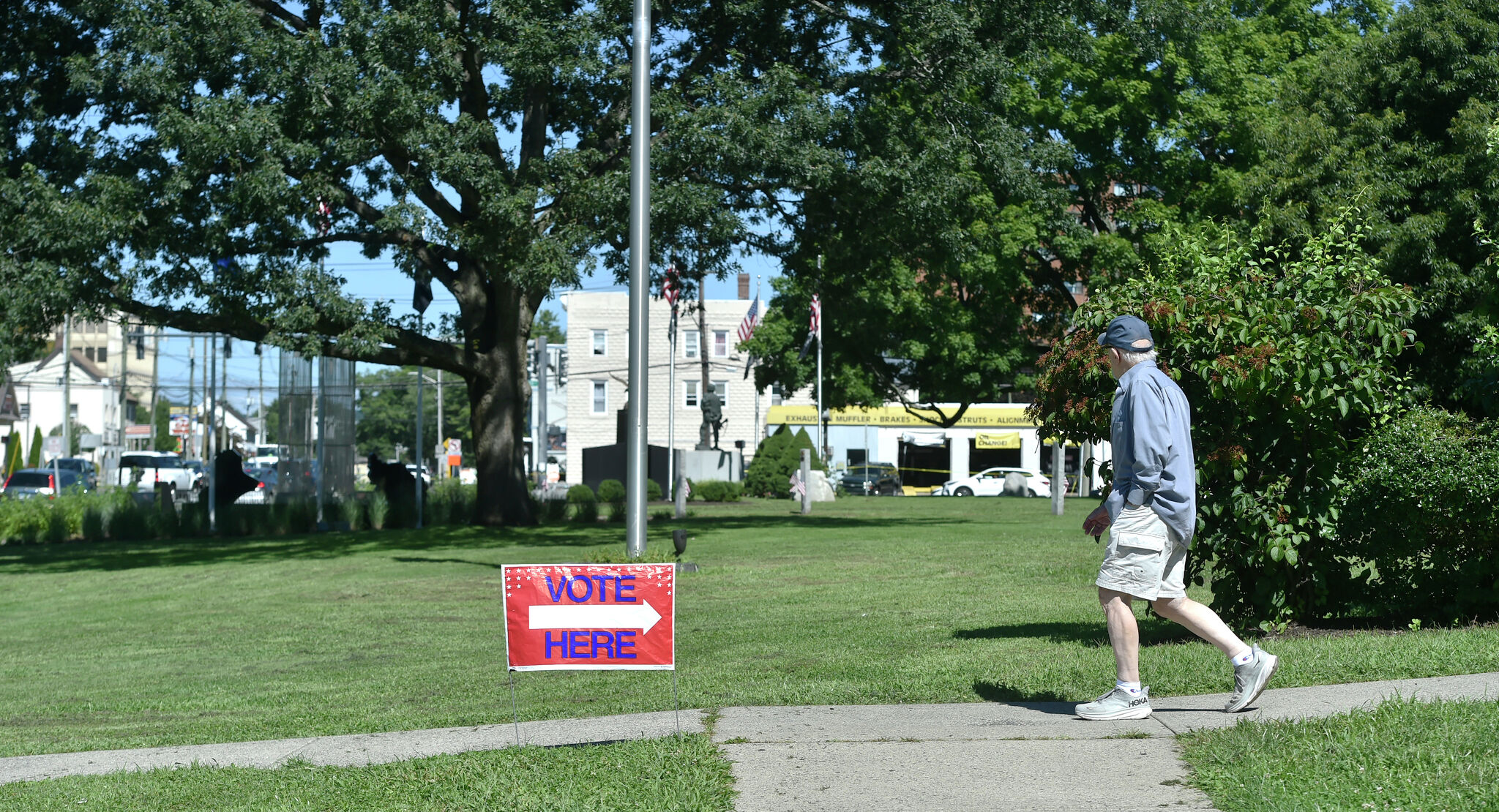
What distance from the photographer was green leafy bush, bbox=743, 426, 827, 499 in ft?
166

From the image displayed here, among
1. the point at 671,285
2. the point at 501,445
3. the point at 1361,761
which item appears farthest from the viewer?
the point at 501,445

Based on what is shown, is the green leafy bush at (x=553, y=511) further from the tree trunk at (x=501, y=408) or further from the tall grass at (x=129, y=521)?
the tall grass at (x=129, y=521)

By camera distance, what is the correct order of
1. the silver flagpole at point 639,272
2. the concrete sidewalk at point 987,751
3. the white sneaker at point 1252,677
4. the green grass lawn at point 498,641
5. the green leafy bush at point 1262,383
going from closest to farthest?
the concrete sidewalk at point 987,751 → the white sneaker at point 1252,677 → the green grass lawn at point 498,641 → the green leafy bush at point 1262,383 → the silver flagpole at point 639,272

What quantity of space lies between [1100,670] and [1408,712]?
1.96 metres

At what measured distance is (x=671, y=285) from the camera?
926 inches

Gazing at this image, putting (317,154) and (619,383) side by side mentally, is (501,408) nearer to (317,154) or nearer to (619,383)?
(317,154)

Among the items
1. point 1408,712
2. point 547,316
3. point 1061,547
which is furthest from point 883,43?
point 547,316

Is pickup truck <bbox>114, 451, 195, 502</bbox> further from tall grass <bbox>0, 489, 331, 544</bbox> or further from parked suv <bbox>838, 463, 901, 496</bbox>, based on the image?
parked suv <bbox>838, 463, 901, 496</bbox>

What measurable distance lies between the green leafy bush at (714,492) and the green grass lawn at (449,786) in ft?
129

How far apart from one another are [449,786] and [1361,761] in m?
3.49

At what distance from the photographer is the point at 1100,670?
776 centimetres

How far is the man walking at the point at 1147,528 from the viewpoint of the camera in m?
6.23

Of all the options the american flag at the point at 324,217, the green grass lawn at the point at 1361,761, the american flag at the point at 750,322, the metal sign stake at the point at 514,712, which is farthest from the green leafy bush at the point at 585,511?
the green grass lawn at the point at 1361,761

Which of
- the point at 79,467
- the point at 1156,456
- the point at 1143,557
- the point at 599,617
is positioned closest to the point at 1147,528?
the point at 1143,557
